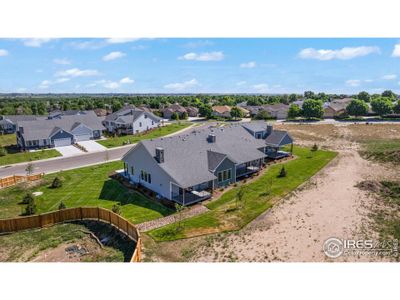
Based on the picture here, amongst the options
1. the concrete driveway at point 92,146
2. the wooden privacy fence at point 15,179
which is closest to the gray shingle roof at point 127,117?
the concrete driveway at point 92,146

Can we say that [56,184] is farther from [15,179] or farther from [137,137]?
[137,137]

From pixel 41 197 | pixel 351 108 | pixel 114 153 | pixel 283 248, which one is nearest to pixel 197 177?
pixel 283 248

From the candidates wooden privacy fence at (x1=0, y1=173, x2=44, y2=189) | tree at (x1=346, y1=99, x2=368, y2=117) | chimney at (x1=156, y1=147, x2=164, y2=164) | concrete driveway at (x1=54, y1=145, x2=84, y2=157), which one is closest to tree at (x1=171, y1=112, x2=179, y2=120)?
concrete driveway at (x1=54, y1=145, x2=84, y2=157)

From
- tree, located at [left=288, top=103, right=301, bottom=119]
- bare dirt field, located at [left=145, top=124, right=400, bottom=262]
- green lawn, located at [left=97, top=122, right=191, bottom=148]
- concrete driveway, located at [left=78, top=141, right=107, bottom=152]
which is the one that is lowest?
bare dirt field, located at [left=145, top=124, right=400, bottom=262]

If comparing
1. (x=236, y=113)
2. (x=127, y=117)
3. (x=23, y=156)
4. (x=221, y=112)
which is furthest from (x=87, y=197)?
(x=221, y=112)

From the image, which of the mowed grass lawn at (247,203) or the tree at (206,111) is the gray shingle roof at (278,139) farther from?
the tree at (206,111)

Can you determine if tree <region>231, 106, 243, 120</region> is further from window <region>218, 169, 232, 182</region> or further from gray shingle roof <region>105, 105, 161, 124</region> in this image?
window <region>218, 169, 232, 182</region>
